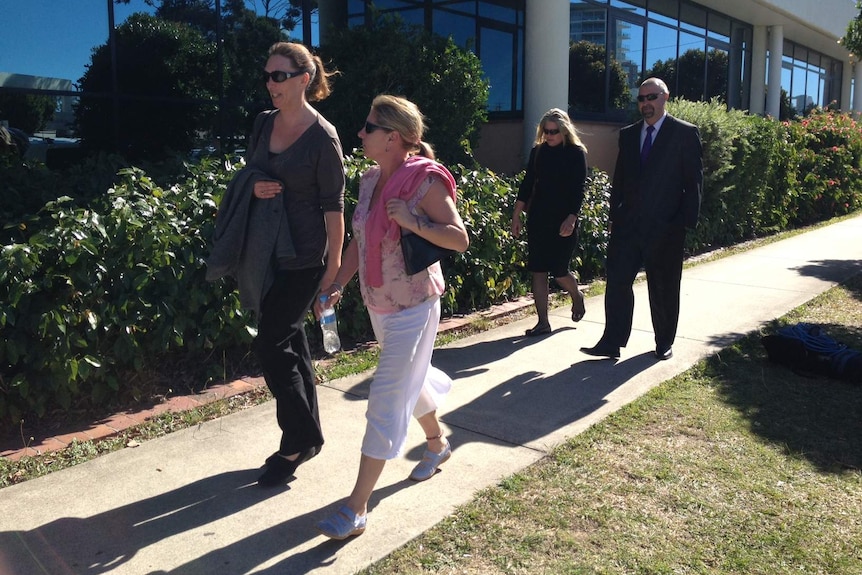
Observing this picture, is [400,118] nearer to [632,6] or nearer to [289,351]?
[289,351]

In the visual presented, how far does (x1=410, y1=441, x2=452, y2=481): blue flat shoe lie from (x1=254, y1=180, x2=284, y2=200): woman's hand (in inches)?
55.4

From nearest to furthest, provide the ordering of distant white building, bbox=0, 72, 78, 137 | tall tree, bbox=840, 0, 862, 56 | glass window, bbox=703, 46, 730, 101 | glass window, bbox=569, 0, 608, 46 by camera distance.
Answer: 1. distant white building, bbox=0, 72, 78, 137
2. tall tree, bbox=840, 0, 862, 56
3. glass window, bbox=569, 0, 608, 46
4. glass window, bbox=703, 46, 730, 101

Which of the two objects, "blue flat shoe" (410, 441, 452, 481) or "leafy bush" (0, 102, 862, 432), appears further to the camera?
"leafy bush" (0, 102, 862, 432)

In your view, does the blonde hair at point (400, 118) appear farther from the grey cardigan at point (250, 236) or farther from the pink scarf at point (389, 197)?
the grey cardigan at point (250, 236)


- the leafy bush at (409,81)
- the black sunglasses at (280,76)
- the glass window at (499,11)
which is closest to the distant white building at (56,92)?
the leafy bush at (409,81)

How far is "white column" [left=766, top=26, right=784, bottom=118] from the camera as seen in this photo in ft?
67.1

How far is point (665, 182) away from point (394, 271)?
287 centimetres

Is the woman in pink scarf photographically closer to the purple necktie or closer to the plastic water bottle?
the plastic water bottle

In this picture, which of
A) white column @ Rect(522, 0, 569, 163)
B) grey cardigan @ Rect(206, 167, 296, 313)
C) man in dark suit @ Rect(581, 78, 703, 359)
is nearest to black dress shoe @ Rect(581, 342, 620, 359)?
man in dark suit @ Rect(581, 78, 703, 359)

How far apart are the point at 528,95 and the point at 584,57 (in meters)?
2.88

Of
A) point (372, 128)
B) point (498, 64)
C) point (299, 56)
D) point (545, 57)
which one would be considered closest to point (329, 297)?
point (372, 128)

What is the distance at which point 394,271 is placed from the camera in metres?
3.17

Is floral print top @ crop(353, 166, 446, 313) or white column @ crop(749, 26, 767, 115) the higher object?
white column @ crop(749, 26, 767, 115)

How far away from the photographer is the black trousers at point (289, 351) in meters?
3.46
